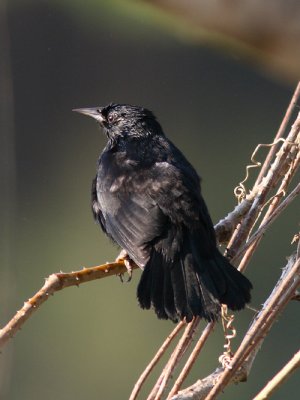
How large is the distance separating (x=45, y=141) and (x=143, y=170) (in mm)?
1750

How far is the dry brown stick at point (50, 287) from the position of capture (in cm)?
174

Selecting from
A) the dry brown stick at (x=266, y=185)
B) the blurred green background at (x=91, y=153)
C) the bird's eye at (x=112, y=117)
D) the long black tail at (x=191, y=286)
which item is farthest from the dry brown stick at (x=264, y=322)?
the blurred green background at (x=91, y=153)

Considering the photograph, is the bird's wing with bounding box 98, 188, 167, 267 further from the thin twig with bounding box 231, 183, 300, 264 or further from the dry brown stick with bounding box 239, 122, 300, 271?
the thin twig with bounding box 231, 183, 300, 264

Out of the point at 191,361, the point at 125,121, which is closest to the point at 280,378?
the point at 191,361

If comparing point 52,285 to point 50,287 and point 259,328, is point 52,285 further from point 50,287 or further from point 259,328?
point 259,328

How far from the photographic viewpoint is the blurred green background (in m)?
4.62

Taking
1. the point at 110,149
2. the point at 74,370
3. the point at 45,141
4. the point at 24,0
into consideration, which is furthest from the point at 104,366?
the point at 24,0

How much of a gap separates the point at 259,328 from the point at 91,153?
3210mm

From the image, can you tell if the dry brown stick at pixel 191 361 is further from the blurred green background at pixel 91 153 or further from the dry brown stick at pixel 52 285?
the blurred green background at pixel 91 153

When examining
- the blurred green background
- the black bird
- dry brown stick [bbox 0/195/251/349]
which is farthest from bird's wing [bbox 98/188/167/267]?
the blurred green background

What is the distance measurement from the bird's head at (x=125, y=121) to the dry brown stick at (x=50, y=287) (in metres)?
1.21

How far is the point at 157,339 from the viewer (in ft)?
15.3

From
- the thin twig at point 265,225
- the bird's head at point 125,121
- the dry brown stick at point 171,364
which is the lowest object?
the dry brown stick at point 171,364

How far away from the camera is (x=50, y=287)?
1941mm
